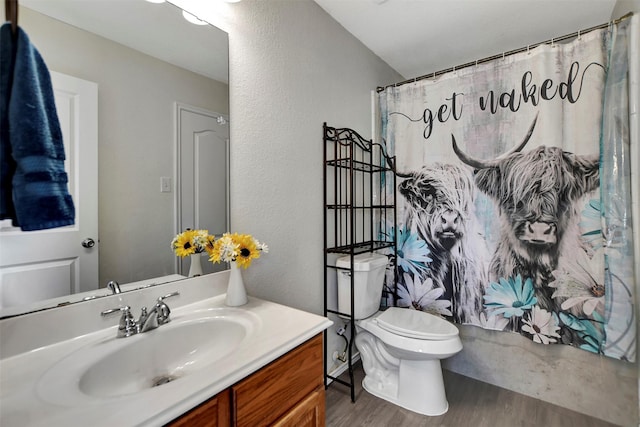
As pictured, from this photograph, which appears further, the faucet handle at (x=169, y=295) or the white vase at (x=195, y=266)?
the white vase at (x=195, y=266)

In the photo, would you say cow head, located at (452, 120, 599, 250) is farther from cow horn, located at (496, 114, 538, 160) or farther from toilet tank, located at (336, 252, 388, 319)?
toilet tank, located at (336, 252, 388, 319)

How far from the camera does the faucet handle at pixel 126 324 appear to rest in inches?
35.2

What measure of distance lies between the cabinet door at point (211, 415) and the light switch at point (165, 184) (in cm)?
76

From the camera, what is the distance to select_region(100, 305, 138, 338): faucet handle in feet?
2.94

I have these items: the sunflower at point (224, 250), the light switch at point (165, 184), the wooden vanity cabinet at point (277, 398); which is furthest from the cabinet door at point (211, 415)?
the light switch at point (165, 184)

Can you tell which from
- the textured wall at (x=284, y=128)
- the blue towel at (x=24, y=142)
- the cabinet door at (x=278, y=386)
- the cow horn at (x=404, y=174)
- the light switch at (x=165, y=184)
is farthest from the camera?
the cow horn at (x=404, y=174)

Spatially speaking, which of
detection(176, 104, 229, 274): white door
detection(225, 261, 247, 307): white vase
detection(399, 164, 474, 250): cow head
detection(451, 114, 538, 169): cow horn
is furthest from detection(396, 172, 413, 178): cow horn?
detection(225, 261, 247, 307): white vase

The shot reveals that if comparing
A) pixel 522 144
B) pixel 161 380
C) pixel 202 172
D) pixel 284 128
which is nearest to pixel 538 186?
pixel 522 144

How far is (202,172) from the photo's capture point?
48.4 inches

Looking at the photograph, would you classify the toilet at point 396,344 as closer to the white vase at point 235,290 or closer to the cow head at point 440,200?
the cow head at point 440,200

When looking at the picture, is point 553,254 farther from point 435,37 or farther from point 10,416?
point 10,416

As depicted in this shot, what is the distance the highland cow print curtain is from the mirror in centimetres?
147

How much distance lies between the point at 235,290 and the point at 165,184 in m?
0.49

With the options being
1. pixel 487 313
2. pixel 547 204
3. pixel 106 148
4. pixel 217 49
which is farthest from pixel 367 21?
pixel 487 313
